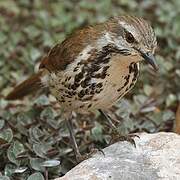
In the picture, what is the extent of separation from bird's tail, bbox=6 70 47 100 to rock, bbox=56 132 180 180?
4.07 ft

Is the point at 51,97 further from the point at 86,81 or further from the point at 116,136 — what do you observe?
the point at 86,81

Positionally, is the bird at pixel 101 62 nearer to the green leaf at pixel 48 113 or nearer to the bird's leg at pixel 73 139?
the bird's leg at pixel 73 139

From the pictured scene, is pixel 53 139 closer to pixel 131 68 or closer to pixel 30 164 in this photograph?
pixel 30 164

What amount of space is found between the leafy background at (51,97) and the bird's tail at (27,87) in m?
0.08

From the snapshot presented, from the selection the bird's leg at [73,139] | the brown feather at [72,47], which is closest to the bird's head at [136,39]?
the brown feather at [72,47]

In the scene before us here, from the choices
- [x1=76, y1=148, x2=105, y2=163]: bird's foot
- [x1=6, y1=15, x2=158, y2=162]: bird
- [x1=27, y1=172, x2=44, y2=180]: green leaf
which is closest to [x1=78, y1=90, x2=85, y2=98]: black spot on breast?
[x1=6, y1=15, x2=158, y2=162]: bird

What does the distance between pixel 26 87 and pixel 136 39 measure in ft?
5.64

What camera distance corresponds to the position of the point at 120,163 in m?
4.07

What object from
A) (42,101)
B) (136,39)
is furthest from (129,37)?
(42,101)

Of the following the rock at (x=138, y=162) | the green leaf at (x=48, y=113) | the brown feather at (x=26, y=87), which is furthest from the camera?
the brown feather at (x=26, y=87)

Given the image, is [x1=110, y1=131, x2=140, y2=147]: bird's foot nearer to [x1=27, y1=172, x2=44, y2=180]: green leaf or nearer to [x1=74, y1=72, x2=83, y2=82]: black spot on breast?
[x1=74, y1=72, x2=83, y2=82]: black spot on breast

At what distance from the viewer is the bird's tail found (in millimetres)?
5422

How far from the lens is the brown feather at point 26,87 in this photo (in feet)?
17.9

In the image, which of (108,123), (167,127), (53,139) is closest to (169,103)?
(167,127)
